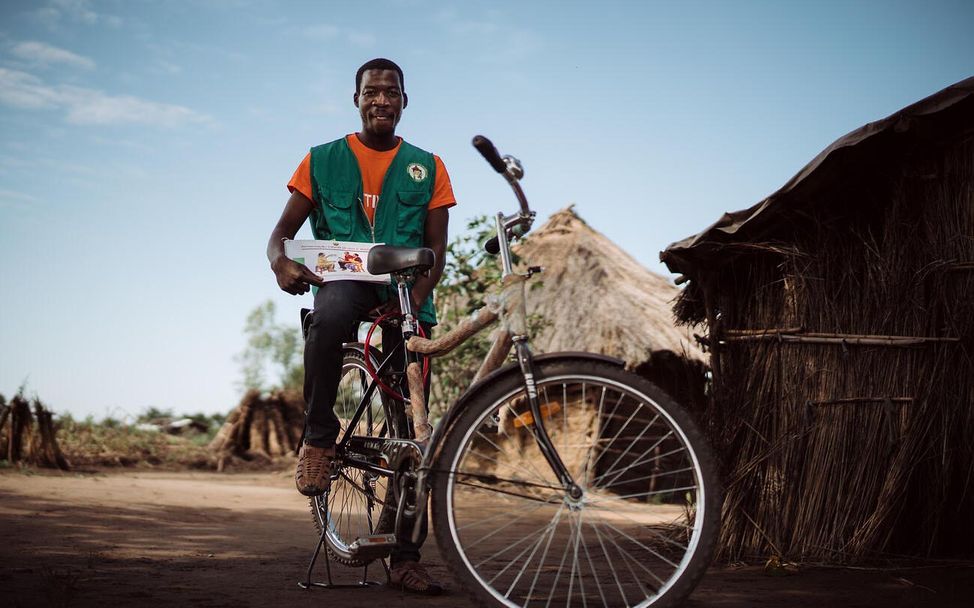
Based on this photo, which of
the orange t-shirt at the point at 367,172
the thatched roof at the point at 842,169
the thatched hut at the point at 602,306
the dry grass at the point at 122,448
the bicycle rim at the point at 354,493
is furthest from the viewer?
the dry grass at the point at 122,448

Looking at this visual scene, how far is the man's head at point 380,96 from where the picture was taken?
355 cm

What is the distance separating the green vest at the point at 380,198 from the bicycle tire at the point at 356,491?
424 mm

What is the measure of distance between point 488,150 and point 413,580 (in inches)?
68.1

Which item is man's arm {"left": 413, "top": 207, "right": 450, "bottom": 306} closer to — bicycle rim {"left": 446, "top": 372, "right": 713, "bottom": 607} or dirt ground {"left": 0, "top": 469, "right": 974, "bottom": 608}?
bicycle rim {"left": 446, "top": 372, "right": 713, "bottom": 607}

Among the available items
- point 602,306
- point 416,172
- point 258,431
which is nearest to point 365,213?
point 416,172

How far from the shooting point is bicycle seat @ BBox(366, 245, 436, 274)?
3047mm

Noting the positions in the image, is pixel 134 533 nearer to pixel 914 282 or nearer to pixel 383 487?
pixel 383 487

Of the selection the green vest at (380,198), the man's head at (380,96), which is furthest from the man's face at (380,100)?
the green vest at (380,198)

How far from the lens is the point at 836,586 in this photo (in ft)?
11.5

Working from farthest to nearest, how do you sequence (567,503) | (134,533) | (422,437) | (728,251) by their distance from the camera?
(134,533) → (728,251) → (422,437) → (567,503)

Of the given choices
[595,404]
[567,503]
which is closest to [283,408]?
[595,404]

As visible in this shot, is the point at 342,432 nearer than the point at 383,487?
No

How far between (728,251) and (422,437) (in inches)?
95.6

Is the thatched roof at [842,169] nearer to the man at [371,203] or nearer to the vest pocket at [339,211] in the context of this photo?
the man at [371,203]
